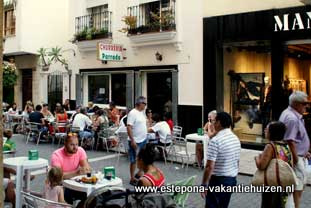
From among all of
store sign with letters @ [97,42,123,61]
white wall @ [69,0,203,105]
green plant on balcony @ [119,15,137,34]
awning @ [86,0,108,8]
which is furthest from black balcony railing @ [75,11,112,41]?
white wall @ [69,0,203,105]

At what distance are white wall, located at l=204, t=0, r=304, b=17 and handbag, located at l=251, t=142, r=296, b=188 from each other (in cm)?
802

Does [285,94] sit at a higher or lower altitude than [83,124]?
higher

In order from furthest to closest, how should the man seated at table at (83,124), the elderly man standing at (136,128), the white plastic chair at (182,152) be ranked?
the man seated at table at (83,124) → the white plastic chair at (182,152) → the elderly man standing at (136,128)

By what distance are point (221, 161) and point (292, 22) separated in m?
8.00

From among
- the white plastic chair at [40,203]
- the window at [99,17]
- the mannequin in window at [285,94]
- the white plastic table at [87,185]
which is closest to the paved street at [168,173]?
the white plastic table at [87,185]

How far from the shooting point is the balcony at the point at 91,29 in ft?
53.4

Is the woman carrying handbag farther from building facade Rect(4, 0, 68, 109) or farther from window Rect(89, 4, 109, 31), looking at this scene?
building facade Rect(4, 0, 68, 109)

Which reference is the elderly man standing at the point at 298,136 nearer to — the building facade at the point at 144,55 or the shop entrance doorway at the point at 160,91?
the building facade at the point at 144,55

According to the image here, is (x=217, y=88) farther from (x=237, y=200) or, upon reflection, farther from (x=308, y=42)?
(x=237, y=200)

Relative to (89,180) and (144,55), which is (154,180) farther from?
(144,55)

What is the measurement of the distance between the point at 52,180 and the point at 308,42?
8653 millimetres

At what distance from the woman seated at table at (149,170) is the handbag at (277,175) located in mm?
1069

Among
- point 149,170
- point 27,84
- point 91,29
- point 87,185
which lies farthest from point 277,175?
point 27,84

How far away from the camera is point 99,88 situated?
17.2 m
